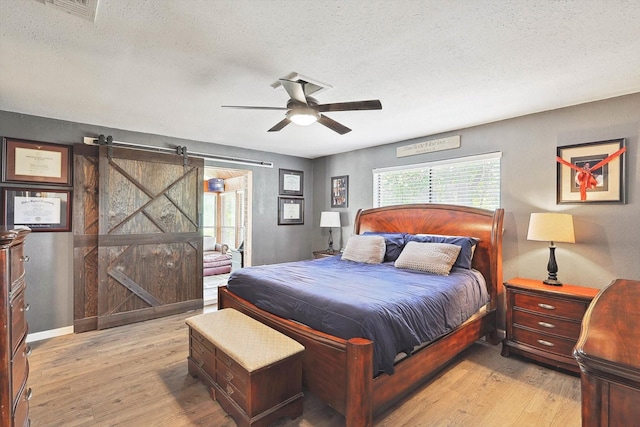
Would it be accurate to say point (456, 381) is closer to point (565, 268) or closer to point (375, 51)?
point (565, 268)

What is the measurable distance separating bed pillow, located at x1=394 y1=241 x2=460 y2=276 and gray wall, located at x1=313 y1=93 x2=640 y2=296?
2.53 feet

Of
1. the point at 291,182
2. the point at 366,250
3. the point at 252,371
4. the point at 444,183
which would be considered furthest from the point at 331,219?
the point at 252,371

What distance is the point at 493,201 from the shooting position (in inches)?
143

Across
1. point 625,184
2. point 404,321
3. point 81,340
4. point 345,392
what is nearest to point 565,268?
point 625,184

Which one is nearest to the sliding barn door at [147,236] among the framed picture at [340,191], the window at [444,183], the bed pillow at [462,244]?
the framed picture at [340,191]

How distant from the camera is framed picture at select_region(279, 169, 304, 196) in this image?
5.54m

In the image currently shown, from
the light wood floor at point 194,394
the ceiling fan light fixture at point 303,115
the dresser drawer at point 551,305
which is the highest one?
the ceiling fan light fixture at point 303,115

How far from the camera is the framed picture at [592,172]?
Result: 276 cm

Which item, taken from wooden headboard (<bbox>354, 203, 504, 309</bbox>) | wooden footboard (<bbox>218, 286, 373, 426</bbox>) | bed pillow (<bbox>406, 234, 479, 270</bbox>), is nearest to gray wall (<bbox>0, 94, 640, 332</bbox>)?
wooden headboard (<bbox>354, 203, 504, 309</bbox>)

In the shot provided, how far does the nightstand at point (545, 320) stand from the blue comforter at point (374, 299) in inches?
12.9

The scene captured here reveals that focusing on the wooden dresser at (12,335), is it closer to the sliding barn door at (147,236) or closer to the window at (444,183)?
the sliding barn door at (147,236)

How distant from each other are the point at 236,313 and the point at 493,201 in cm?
309

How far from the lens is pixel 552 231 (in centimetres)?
283

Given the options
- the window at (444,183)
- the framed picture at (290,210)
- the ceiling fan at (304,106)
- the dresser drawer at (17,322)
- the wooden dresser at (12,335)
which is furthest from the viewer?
the framed picture at (290,210)
